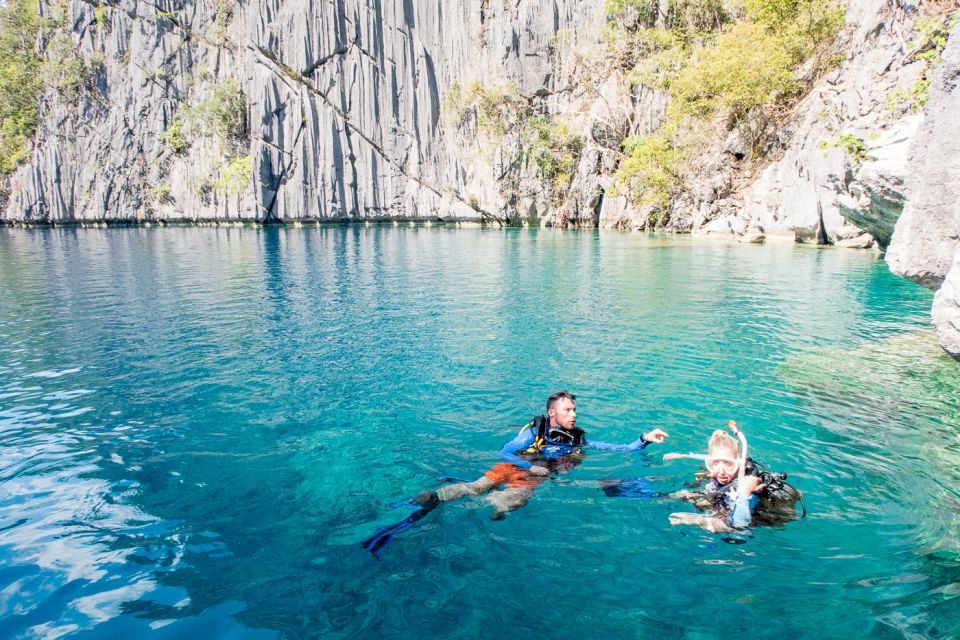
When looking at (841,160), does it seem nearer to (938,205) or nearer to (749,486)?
(938,205)

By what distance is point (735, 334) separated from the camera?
1252 cm

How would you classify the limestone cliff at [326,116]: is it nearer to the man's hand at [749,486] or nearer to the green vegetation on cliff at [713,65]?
the green vegetation on cliff at [713,65]

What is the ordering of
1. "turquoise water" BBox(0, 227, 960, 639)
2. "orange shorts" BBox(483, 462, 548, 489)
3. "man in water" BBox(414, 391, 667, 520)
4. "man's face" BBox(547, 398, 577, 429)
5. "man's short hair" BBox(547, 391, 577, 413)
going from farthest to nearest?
"man's short hair" BBox(547, 391, 577, 413) < "man's face" BBox(547, 398, 577, 429) < "orange shorts" BBox(483, 462, 548, 489) < "man in water" BBox(414, 391, 667, 520) < "turquoise water" BBox(0, 227, 960, 639)

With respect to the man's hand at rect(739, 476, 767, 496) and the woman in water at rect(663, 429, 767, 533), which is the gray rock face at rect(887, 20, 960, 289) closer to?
the woman in water at rect(663, 429, 767, 533)

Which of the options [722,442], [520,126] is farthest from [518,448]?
[520,126]

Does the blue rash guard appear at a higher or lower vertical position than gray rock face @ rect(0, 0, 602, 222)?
lower

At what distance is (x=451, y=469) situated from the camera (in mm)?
6445

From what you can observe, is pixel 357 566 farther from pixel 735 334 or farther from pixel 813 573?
pixel 735 334

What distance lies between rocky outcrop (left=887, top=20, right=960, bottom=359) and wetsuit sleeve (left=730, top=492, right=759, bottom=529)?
649 centimetres

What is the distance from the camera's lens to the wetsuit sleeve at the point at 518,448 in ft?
20.0

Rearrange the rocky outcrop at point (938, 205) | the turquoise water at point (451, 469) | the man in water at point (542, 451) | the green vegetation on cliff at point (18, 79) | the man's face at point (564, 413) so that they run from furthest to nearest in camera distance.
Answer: the green vegetation on cliff at point (18, 79)
the rocky outcrop at point (938, 205)
the man's face at point (564, 413)
the man in water at point (542, 451)
the turquoise water at point (451, 469)

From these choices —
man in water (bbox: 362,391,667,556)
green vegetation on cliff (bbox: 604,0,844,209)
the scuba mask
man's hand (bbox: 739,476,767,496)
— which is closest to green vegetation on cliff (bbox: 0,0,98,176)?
green vegetation on cliff (bbox: 604,0,844,209)

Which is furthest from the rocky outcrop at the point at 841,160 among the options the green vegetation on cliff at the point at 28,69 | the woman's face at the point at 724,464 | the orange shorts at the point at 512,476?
the green vegetation on cliff at the point at 28,69

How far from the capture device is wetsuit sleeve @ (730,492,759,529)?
455cm
